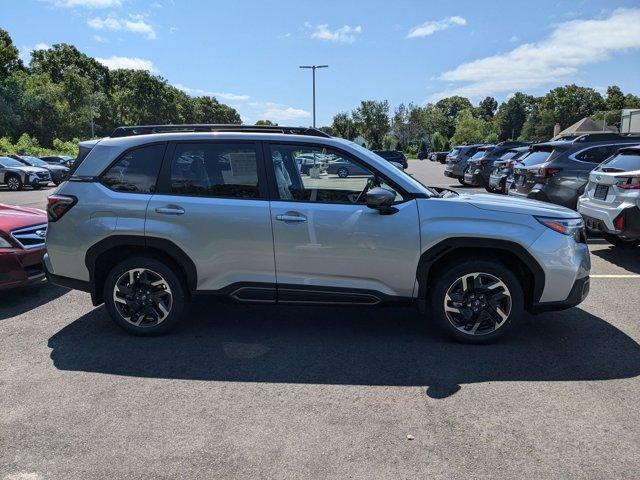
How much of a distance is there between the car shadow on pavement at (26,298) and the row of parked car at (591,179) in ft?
23.3

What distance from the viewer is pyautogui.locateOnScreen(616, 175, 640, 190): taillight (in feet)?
21.7

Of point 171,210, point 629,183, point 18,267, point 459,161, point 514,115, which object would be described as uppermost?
point 514,115

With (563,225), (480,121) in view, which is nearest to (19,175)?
(563,225)

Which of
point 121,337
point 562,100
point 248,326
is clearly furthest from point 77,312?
point 562,100

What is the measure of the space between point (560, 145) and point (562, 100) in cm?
11014

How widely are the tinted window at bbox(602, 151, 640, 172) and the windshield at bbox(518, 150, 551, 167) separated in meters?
2.75

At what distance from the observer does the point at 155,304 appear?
458 centimetres

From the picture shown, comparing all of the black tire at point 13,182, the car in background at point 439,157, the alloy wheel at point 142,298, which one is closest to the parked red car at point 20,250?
the alloy wheel at point 142,298

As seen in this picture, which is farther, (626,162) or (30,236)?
(626,162)

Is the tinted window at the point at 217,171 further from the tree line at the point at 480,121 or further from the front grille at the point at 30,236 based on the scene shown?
the tree line at the point at 480,121

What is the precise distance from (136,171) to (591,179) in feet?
21.0

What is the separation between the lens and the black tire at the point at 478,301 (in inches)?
166

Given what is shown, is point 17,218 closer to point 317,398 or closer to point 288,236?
point 288,236

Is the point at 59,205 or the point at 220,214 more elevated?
the point at 59,205
